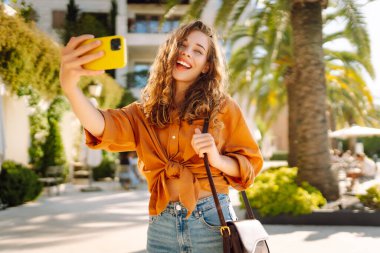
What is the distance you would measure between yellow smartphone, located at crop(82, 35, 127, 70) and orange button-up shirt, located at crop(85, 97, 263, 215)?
30 cm

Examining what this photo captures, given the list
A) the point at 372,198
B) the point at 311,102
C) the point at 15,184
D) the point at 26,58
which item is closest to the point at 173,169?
the point at 372,198

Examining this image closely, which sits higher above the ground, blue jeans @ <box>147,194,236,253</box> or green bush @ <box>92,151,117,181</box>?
green bush @ <box>92,151,117,181</box>

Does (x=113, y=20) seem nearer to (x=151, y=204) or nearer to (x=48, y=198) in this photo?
(x=48, y=198)

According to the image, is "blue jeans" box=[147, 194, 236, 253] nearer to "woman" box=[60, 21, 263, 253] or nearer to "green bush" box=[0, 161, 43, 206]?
"woman" box=[60, 21, 263, 253]

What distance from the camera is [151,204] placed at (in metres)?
1.96

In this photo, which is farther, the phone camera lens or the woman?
the woman

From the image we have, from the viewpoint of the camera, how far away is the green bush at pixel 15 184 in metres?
10.6

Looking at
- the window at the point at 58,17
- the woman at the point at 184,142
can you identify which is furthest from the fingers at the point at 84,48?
the window at the point at 58,17

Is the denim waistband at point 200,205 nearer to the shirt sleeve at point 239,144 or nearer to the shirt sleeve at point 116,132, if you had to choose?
the shirt sleeve at point 239,144

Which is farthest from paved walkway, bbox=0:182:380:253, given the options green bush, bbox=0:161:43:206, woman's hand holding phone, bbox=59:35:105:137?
woman's hand holding phone, bbox=59:35:105:137

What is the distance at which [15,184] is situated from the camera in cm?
1079

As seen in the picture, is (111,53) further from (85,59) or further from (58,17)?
(58,17)

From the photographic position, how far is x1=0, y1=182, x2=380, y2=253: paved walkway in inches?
262

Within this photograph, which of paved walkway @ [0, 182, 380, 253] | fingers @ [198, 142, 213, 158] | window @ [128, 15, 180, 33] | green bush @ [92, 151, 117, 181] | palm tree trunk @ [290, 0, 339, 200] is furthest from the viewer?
window @ [128, 15, 180, 33]
